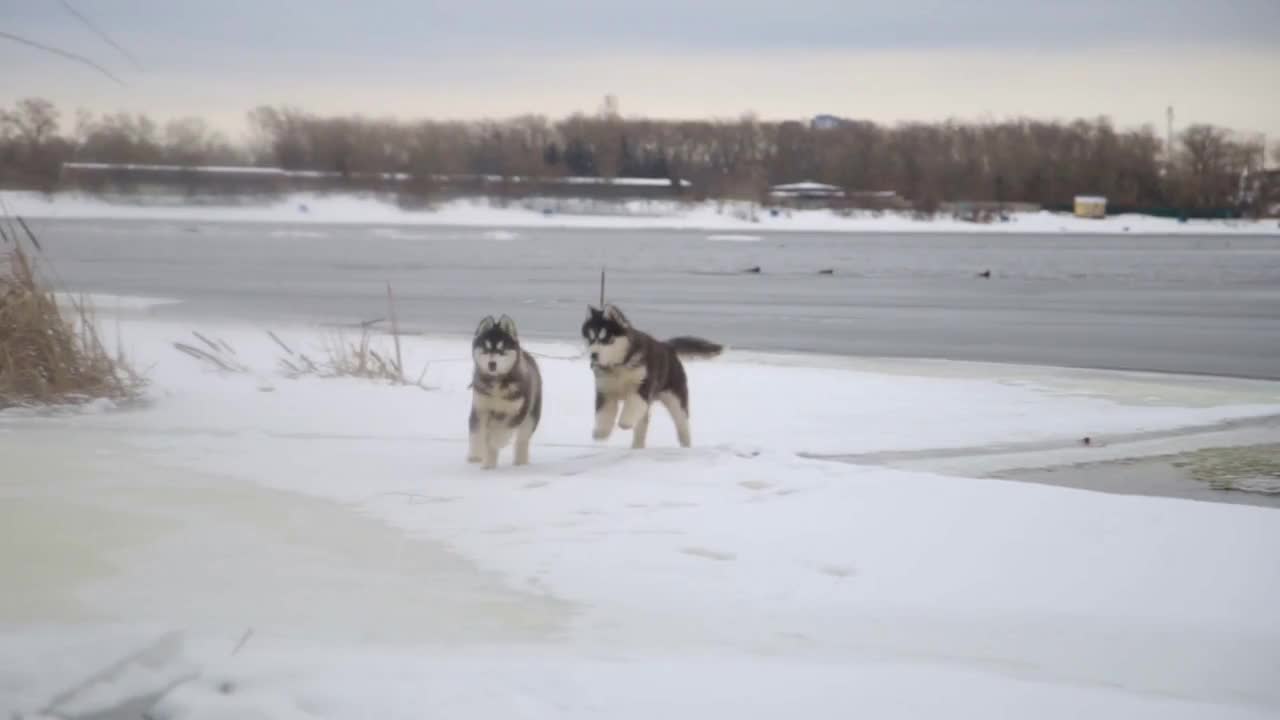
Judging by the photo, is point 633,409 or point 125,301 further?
point 125,301

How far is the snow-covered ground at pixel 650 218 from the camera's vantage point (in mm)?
64938

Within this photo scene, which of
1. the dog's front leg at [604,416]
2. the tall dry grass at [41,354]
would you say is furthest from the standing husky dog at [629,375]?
the tall dry grass at [41,354]

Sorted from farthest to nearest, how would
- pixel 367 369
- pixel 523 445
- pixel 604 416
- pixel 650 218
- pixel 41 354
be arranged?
pixel 650 218, pixel 367 369, pixel 41 354, pixel 604 416, pixel 523 445

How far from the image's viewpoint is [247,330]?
18562 millimetres

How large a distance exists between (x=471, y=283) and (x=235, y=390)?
62.0ft

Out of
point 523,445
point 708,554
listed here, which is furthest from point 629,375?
point 708,554

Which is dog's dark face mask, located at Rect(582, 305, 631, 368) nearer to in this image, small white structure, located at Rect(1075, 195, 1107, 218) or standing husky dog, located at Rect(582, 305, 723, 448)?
standing husky dog, located at Rect(582, 305, 723, 448)

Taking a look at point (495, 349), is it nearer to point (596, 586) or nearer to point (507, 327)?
point (507, 327)

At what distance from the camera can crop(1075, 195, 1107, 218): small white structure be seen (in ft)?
272

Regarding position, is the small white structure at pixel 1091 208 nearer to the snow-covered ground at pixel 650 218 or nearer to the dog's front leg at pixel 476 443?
the snow-covered ground at pixel 650 218

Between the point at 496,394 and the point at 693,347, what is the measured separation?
7.41 feet

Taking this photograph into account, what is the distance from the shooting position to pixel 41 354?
423 inches

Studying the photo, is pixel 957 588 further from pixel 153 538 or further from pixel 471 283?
pixel 471 283

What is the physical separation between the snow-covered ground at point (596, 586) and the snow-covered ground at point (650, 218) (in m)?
53.6
